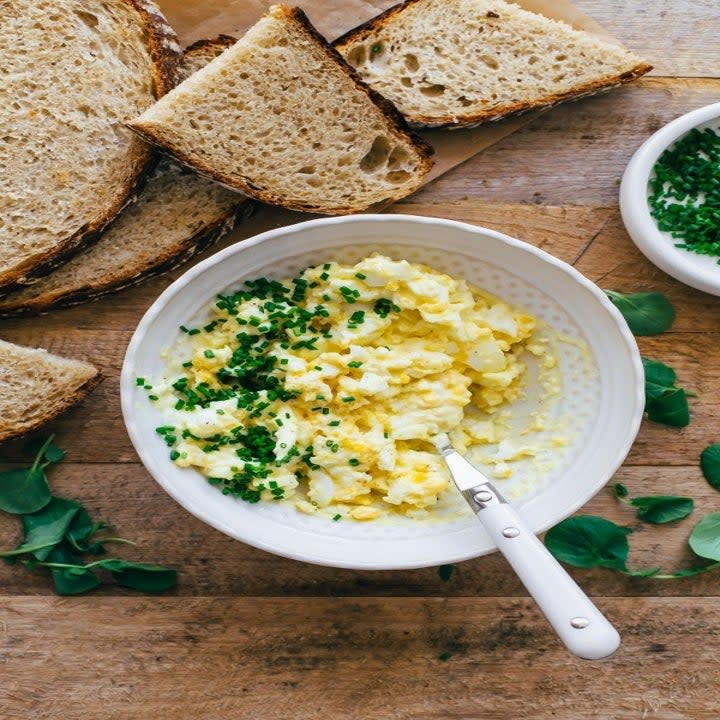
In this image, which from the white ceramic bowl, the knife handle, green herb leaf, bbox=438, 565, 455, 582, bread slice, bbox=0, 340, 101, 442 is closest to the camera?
the knife handle

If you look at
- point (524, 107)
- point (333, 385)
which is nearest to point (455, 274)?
point (333, 385)

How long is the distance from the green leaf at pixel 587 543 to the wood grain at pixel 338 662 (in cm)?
14

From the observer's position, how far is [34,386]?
7.14 feet

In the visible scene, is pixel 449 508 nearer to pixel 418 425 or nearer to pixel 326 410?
pixel 418 425

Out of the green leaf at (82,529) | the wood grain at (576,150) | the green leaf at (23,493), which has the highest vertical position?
the wood grain at (576,150)

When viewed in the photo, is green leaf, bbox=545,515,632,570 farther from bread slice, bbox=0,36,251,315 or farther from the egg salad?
bread slice, bbox=0,36,251,315

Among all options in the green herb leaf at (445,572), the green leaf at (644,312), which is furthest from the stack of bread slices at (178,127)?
the green herb leaf at (445,572)

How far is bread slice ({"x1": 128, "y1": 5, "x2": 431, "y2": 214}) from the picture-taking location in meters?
2.18

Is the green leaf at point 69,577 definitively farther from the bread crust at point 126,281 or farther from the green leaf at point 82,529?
the bread crust at point 126,281

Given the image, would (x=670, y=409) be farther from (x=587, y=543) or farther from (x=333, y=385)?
(x=333, y=385)

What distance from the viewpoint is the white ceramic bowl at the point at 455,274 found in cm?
198

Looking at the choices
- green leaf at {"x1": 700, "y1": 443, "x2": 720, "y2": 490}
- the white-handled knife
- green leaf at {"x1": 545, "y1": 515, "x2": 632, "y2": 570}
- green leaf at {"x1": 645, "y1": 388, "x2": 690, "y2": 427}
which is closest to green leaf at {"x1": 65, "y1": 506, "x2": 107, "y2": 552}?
the white-handled knife

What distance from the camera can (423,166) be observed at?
7.52 ft

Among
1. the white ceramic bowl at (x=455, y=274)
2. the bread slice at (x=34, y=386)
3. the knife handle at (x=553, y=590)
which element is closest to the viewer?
the knife handle at (x=553, y=590)
